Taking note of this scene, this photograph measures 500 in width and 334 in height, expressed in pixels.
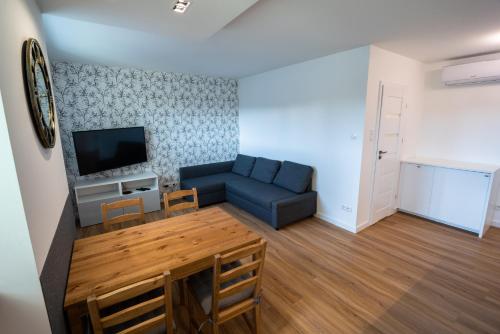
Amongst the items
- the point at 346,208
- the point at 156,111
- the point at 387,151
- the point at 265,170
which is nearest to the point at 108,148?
the point at 156,111

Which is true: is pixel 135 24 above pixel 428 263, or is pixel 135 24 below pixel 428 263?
above

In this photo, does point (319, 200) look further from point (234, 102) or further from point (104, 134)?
point (104, 134)

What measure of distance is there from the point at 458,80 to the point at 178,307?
4570mm

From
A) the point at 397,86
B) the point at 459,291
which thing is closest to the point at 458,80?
the point at 397,86

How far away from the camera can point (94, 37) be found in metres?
2.45

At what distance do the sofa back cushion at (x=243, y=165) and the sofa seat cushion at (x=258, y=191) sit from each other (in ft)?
1.17

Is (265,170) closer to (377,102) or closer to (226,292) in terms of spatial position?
(377,102)

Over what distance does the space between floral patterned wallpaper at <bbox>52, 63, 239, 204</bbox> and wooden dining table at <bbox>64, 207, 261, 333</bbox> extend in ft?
8.63

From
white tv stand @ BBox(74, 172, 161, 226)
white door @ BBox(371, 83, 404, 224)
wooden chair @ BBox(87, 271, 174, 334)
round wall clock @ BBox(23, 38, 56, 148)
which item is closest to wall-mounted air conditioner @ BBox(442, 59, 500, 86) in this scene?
white door @ BBox(371, 83, 404, 224)

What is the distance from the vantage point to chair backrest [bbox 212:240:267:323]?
1.35 m

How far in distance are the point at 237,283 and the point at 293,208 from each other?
2088 millimetres

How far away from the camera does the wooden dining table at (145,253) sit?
4.17 ft

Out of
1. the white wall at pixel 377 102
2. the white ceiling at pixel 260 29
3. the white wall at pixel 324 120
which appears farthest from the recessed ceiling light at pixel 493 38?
the white wall at pixel 324 120

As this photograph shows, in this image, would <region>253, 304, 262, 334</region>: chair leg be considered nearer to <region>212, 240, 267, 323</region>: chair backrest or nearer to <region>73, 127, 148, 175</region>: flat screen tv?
<region>212, 240, 267, 323</region>: chair backrest
